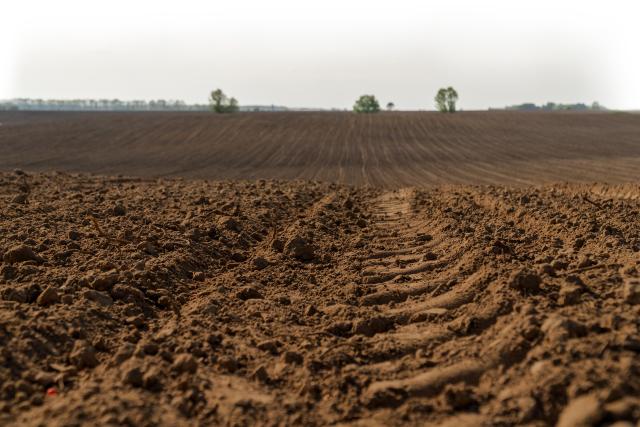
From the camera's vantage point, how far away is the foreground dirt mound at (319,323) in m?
3.81

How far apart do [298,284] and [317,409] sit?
3.16 metres

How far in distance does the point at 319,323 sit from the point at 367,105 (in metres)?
89.4

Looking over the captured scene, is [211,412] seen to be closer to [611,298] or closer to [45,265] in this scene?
[611,298]

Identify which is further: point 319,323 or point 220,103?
point 220,103

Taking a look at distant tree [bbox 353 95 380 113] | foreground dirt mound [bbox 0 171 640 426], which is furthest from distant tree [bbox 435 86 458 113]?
foreground dirt mound [bbox 0 171 640 426]

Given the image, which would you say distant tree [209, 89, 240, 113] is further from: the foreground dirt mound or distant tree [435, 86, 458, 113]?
the foreground dirt mound

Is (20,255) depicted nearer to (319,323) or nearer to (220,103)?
(319,323)

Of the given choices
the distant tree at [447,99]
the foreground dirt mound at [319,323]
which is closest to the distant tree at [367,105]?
the distant tree at [447,99]

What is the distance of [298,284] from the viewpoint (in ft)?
23.2

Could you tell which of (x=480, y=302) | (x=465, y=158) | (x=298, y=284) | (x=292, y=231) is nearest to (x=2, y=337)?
(x=298, y=284)

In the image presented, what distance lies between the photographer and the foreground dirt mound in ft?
12.5

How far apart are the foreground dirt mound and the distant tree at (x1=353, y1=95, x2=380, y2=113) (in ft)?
277

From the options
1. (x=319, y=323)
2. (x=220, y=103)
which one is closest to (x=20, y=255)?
(x=319, y=323)

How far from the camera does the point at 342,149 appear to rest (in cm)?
3575
